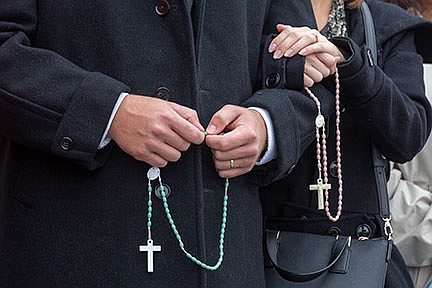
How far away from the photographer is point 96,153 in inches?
77.2

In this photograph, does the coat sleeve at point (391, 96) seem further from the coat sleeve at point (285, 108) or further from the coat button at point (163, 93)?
the coat button at point (163, 93)

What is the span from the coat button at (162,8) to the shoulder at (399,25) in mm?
814

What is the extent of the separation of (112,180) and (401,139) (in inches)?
35.0

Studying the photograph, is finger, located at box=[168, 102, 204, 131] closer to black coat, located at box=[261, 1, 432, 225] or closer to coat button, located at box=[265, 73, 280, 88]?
coat button, located at box=[265, 73, 280, 88]

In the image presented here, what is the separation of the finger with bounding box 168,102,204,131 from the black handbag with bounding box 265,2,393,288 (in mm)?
633

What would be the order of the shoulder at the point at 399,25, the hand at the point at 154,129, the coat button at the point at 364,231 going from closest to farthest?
the hand at the point at 154,129 < the coat button at the point at 364,231 < the shoulder at the point at 399,25

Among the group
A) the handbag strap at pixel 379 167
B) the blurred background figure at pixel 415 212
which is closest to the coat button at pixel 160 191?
the handbag strap at pixel 379 167

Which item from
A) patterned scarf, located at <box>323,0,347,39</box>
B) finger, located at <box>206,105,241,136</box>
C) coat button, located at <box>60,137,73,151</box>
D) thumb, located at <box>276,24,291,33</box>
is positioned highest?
patterned scarf, located at <box>323,0,347,39</box>

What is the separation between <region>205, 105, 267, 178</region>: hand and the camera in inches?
77.9

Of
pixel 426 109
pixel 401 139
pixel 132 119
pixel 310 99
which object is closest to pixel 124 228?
pixel 132 119

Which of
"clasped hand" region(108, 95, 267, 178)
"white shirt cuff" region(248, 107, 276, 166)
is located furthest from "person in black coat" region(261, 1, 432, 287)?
"clasped hand" region(108, 95, 267, 178)

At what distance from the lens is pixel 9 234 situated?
6.70ft

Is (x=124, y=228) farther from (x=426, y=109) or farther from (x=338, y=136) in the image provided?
(x=426, y=109)

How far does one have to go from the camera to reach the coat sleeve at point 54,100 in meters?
1.91
